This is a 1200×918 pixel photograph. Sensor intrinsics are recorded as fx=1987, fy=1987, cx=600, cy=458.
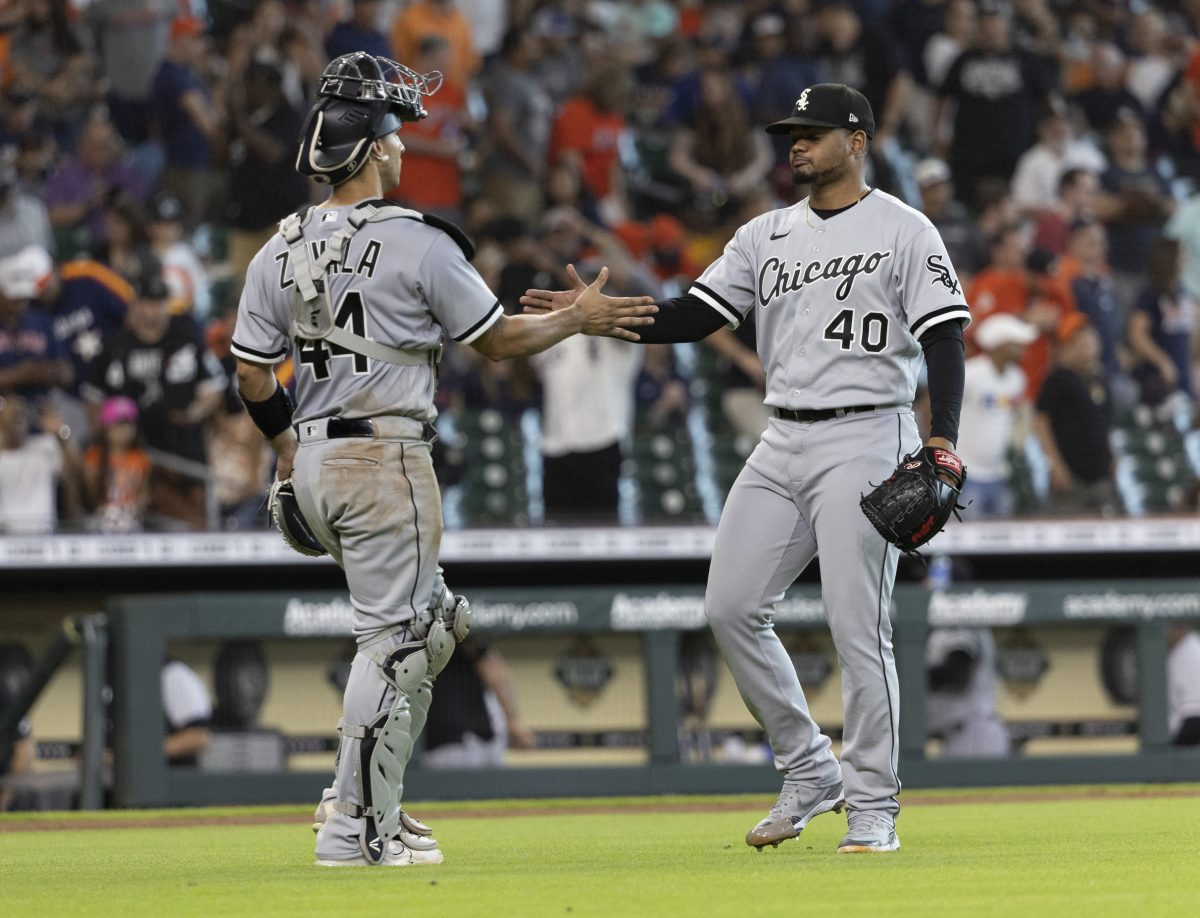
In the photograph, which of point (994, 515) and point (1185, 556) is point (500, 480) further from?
point (1185, 556)

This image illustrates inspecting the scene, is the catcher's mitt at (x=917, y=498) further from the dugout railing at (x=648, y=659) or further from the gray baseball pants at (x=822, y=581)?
the dugout railing at (x=648, y=659)

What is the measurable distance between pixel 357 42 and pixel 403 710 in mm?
9446

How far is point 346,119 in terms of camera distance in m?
5.20

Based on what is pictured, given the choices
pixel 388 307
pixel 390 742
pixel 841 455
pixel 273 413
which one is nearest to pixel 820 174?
pixel 841 455

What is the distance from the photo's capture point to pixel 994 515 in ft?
38.0

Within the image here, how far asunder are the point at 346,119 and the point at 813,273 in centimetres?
138

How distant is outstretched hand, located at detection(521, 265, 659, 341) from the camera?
17.6ft

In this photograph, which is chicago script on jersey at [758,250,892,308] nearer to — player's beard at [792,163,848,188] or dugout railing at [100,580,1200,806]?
player's beard at [792,163,848,188]

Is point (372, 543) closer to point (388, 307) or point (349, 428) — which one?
point (349, 428)

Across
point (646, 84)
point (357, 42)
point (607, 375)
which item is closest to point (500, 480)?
point (607, 375)

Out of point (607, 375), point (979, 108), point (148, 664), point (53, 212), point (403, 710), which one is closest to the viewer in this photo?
point (403, 710)

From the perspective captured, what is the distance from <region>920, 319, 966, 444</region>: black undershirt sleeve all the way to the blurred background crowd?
5.78 m

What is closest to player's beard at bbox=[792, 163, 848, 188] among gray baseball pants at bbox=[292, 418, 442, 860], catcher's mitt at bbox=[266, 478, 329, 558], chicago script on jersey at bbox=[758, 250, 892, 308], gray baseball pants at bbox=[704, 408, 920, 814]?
chicago script on jersey at bbox=[758, 250, 892, 308]

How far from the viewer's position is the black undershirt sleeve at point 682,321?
226 inches
